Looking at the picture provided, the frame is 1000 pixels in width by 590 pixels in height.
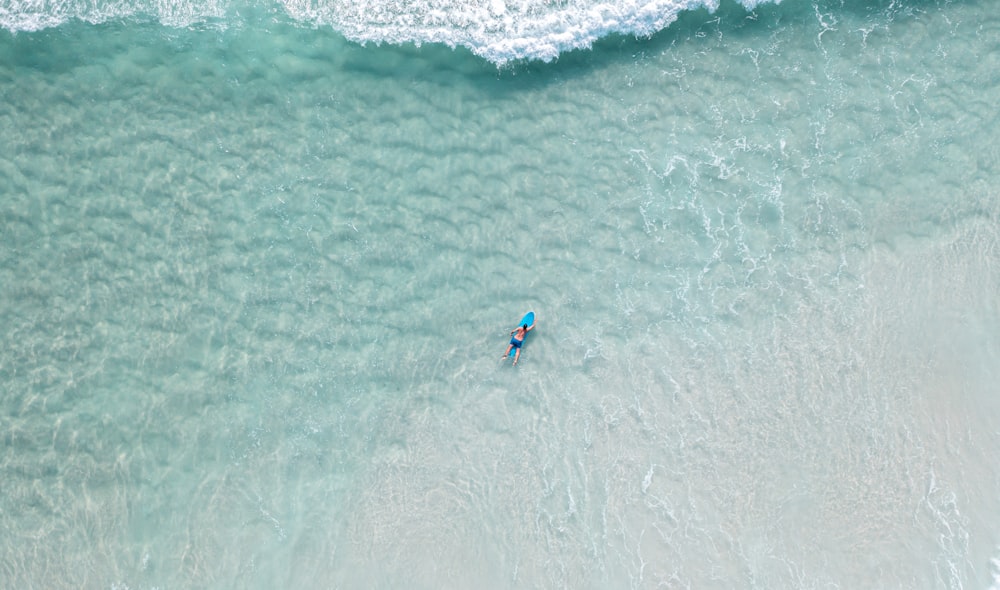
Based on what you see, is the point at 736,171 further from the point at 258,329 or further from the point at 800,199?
the point at 258,329

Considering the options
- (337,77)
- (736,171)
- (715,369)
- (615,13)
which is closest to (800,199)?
(736,171)

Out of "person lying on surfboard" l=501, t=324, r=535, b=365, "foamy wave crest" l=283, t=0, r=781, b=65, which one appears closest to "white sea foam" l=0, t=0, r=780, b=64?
"foamy wave crest" l=283, t=0, r=781, b=65

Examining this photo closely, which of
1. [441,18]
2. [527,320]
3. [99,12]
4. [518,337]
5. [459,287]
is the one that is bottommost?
[518,337]

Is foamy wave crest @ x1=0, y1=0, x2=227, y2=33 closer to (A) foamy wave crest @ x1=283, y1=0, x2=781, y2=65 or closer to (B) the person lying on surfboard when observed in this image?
(A) foamy wave crest @ x1=283, y1=0, x2=781, y2=65

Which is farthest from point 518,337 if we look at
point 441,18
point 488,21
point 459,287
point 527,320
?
point 441,18

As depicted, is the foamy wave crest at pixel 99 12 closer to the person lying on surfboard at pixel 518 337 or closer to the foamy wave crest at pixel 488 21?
the foamy wave crest at pixel 488 21

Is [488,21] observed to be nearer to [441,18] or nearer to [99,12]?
[441,18]

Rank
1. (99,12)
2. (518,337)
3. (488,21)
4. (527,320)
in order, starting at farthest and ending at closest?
1. (99,12)
2. (488,21)
3. (527,320)
4. (518,337)
